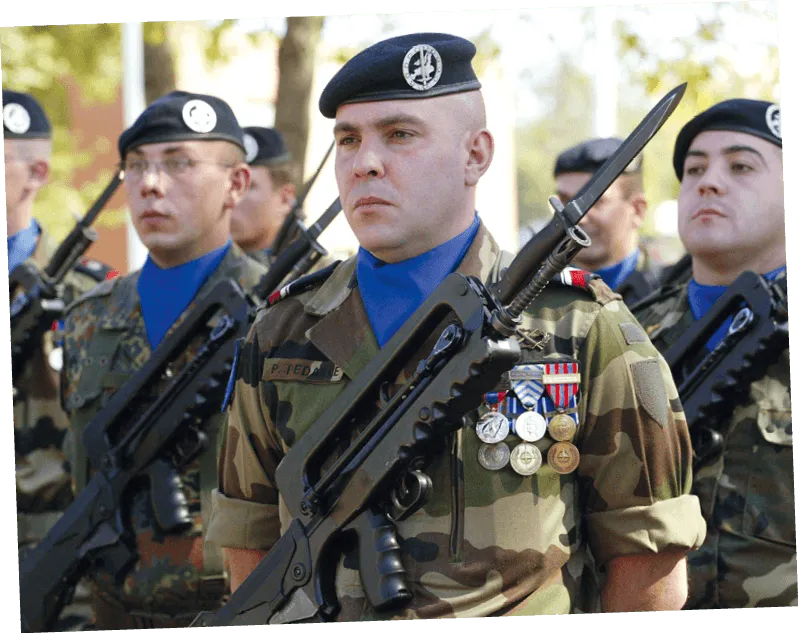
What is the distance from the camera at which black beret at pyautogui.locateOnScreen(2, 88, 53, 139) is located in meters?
5.86

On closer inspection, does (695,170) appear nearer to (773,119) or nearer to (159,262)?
(773,119)

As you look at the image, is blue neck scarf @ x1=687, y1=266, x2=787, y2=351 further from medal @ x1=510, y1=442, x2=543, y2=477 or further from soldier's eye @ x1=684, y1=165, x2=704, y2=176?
medal @ x1=510, y1=442, x2=543, y2=477

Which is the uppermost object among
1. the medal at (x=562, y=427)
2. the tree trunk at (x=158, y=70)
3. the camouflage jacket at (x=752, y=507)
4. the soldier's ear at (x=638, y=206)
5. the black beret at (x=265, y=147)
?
the tree trunk at (x=158, y=70)

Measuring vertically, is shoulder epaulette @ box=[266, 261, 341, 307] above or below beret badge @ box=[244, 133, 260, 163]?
below

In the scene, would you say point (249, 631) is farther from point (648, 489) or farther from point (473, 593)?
point (648, 489)

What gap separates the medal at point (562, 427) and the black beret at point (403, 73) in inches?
34.4

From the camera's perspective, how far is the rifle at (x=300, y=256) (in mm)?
4672

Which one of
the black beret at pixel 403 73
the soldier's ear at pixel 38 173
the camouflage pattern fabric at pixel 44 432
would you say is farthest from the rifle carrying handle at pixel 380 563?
the soldier's ear at pixel 38 173

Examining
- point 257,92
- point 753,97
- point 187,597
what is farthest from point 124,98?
point 753,97

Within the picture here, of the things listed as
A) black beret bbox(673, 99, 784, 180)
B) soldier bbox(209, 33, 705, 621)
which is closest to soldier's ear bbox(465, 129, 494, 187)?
soldier bbox(209, 33, 705, 621)

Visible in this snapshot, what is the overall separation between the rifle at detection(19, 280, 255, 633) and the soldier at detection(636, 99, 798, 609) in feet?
5.49

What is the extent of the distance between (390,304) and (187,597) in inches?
74.5

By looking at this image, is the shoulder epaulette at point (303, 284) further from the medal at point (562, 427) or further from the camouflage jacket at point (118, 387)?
the camouflage jacket at point (118, 387)

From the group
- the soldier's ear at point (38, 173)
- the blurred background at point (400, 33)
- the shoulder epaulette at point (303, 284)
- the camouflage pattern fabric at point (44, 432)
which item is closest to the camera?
the shoulder epaulette at point (303, 284)
